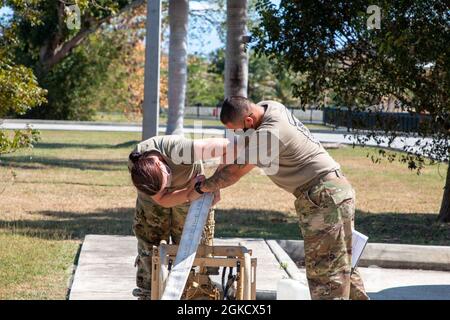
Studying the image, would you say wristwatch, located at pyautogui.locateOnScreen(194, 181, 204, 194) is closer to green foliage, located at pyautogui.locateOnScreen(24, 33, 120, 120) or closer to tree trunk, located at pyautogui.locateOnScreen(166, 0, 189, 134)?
tree trunk, located at pyautogui.locateOnScreen(166, 0, 189, 134)

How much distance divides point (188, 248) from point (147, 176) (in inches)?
21.8

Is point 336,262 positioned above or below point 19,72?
below

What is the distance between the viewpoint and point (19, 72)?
9.28m

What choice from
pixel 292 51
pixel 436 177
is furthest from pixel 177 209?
pixel 436 177

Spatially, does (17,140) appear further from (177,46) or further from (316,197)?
(177,46)

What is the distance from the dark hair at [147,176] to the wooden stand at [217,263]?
368mm

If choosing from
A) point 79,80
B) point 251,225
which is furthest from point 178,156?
point 79,80

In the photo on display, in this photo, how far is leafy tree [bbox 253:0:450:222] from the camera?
11.9 m

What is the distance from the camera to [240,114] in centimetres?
610

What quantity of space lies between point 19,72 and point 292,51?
4697mm

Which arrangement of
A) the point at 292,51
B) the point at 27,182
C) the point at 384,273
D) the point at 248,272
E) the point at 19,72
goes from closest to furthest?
the point at 248,272 < the point at 19,72 < the point at 384,273 < the point at 292,51 < the point at 27,182

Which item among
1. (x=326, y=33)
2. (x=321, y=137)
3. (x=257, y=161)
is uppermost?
(x=326, y=33)

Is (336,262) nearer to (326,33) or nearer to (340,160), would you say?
(326,33)

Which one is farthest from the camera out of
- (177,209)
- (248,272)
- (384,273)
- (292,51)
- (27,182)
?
(27,182)
